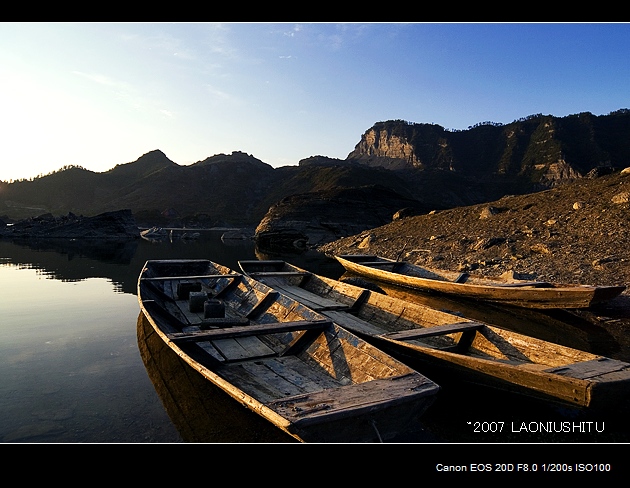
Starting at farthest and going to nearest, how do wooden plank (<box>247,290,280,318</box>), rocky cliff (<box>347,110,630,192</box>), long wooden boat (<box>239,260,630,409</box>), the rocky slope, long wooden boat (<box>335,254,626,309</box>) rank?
rocky cliff (<box>347,110,630,192</box>) → the rocky slope → long wooden boat (<box>335,254,626,309</box>) → wooden plank (<box>247,290,280,318</box>) → long wooden boat (<box>239,260,630,409</box>)

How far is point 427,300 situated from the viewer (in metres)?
16.4

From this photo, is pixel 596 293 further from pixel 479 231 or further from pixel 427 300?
pixel 479 231

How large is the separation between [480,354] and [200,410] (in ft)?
18.2

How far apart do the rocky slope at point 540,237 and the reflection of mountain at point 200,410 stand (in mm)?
13833

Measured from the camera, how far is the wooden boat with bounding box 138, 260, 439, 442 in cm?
454

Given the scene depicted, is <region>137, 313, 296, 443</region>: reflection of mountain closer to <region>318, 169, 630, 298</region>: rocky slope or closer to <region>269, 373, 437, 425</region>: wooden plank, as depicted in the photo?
<region>269, 373, 437, 425</region>: wooden plank

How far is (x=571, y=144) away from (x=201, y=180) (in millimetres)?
122767

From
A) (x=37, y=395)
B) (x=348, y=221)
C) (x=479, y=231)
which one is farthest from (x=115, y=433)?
(x=348, y=221)

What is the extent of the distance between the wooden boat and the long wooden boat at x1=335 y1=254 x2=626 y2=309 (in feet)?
25.6

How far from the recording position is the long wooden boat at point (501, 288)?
37.5ft

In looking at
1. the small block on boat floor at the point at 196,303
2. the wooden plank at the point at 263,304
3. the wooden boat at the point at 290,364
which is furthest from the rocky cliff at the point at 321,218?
the wooden plank at the point at 263,304

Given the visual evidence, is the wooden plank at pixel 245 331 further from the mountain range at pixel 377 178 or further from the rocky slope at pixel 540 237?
the mountain range at pixel 377 178

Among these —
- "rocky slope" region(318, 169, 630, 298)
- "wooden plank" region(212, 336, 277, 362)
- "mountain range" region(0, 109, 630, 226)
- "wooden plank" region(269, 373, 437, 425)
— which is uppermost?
"mountain range" region(0, 109, 630, 226)

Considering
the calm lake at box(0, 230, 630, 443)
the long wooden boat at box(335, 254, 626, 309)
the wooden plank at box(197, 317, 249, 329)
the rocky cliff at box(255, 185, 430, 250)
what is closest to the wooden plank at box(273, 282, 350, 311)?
the wooden plank at box(197, 317, 249, 329)
